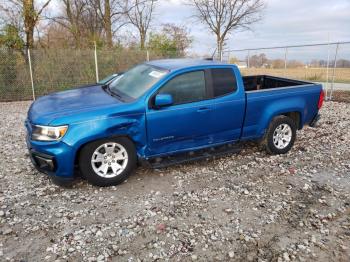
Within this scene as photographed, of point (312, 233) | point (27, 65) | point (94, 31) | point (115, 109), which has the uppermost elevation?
point (94, 31)

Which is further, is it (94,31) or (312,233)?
(94,31)

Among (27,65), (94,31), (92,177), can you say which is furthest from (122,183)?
(94,31)

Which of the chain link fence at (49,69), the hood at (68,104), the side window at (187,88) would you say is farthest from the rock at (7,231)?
the chain link fence at (49,69)

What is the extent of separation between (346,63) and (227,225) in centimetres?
1317

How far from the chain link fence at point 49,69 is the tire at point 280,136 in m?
8.62

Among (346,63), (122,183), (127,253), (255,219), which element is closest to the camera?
(127,253)

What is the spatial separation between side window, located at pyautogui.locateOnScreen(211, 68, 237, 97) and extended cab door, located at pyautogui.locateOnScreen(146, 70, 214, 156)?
0.16 metres

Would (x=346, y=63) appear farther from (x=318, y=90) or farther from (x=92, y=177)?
(x=92, y=177)

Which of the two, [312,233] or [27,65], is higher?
[27,65]

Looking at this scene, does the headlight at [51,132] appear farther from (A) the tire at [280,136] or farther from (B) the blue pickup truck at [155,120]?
(A) the tire at [280,136]

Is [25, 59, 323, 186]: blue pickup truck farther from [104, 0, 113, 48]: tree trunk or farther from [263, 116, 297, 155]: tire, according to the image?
[104, 0, 113, 48]: tree trunk

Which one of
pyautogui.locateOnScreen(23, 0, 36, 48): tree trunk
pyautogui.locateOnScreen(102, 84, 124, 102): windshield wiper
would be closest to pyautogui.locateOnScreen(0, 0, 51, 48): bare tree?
pyautogui.locateOnScreen(23, 0, 36, 48): tree trunk

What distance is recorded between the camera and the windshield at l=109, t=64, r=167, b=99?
14.1ft

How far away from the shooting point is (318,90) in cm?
549
